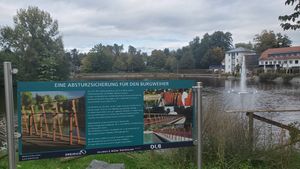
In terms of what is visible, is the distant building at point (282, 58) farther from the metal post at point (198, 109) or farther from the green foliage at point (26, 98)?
the green foliage at point (26, 98)

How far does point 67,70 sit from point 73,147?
189 ft

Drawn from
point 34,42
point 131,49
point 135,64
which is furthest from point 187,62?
point 34,42

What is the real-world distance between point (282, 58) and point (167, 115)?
4446 inches

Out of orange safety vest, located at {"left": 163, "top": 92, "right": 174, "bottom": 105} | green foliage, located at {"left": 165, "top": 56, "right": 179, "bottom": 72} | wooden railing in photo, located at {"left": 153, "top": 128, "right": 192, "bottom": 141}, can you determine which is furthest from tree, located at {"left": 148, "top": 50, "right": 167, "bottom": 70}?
orange safety vest, located at {"left": 163, "top": 92, "right": 174, "bottom": 105}

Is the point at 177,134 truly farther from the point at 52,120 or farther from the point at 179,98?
the point at 52,120

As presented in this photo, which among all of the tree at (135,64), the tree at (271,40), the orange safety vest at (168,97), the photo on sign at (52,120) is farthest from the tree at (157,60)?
the photo on sign at (52,120)

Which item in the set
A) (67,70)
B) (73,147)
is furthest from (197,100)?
(67,70)

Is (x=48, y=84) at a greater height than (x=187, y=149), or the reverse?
(x=48, y=84)

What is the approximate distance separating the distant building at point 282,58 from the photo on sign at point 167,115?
110004mm

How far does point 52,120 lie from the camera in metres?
4.25

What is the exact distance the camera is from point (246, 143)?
21.0 ft

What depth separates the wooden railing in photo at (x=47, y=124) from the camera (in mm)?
4156

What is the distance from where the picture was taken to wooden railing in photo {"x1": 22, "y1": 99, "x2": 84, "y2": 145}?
4.16 meters

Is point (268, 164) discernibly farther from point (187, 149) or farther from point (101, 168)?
point (101, 168)
